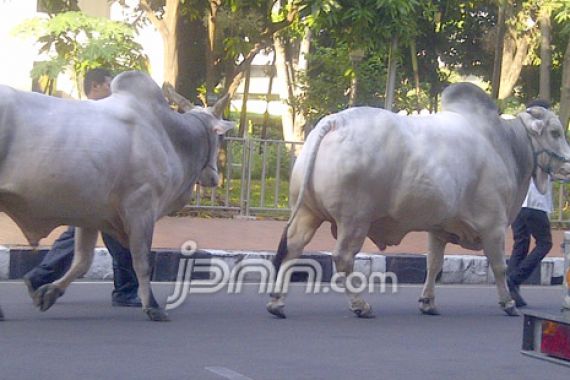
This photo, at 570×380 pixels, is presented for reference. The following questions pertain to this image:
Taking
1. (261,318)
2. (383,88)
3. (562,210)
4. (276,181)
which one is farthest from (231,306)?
(383,88)

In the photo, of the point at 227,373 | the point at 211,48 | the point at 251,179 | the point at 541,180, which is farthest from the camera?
the point at 211,48

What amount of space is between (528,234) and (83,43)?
7226 mm

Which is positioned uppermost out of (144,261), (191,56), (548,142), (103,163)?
(191,56)

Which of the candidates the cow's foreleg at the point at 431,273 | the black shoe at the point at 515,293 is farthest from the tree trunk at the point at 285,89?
the cow's foreleg at the point at 431,273

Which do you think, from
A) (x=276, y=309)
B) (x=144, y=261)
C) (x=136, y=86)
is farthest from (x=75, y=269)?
(x=276, y=309)

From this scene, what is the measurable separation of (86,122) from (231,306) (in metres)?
2.33

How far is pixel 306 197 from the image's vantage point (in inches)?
354

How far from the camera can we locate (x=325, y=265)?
475 inches

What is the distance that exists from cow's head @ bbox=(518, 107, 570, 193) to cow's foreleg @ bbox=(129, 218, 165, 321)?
3.52 metres

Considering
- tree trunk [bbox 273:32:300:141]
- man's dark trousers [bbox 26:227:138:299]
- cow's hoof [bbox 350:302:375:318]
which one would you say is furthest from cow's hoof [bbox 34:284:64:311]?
tree trunk [bbox 273:32:300:141]

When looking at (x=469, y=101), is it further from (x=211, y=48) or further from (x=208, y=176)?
(x=211, y=48)

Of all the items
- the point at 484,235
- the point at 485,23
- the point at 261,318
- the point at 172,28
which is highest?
the point at 485,23

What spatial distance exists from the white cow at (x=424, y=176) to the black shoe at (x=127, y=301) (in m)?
1.09

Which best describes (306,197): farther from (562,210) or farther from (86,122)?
(562,210)
